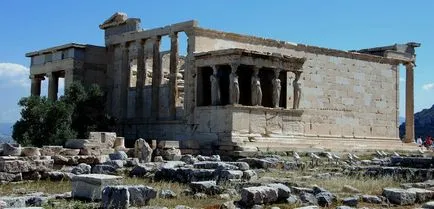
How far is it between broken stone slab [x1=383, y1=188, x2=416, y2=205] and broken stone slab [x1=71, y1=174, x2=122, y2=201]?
419cm

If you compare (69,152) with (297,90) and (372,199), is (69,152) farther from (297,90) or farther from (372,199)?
(297,90)

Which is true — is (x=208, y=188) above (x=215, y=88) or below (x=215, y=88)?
below

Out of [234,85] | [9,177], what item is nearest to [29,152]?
[9,177]

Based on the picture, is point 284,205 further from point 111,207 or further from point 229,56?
point 229,56

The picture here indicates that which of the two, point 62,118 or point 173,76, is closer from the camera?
point 62,118

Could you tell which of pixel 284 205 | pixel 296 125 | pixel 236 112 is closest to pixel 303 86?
pixel 296 125

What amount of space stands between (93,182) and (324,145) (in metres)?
15.0

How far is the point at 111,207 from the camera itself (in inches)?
316

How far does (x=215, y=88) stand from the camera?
20891 millimetres

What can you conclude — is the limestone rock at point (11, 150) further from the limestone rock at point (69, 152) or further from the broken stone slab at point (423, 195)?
the broken stone slab at point (423, 195)

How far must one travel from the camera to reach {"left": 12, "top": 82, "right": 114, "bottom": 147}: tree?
21.7 metres

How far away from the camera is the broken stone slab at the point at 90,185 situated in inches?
357

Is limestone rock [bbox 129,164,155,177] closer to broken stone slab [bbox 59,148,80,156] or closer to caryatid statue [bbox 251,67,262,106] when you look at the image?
broken stone slab [bbox 59,148,80,156]

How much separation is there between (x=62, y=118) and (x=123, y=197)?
14403 mm
